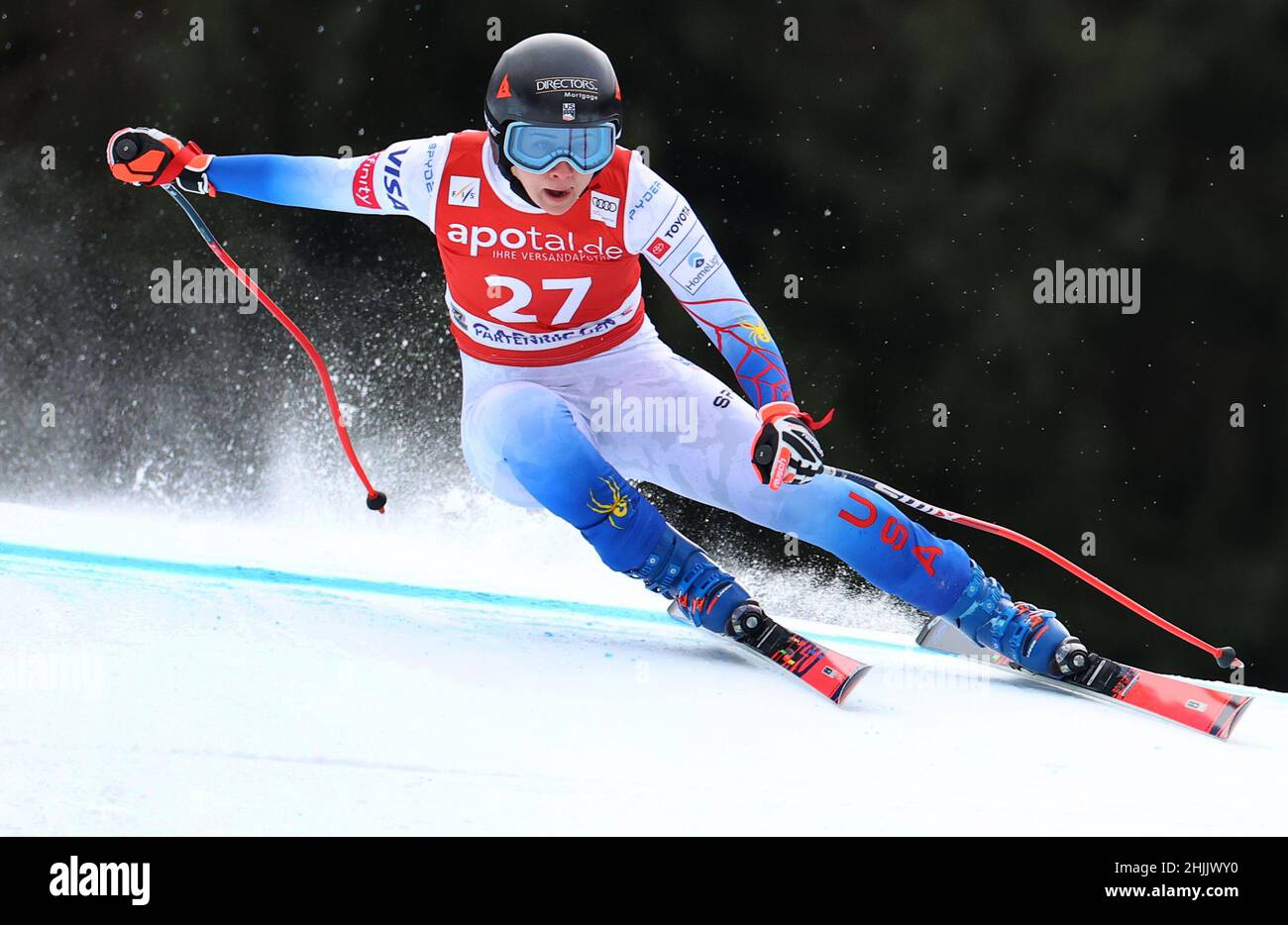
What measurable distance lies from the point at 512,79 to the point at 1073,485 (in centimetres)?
366

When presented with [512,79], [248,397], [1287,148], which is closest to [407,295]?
[248,397]

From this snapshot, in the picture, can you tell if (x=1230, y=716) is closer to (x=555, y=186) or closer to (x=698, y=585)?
(x=698, y=585)

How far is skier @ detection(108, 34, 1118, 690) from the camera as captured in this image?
111 inches

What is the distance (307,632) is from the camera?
2.83 m

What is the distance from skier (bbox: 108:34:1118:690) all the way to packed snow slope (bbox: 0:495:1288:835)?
0.25m

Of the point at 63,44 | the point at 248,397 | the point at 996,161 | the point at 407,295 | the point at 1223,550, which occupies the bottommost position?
the point at 1223,550

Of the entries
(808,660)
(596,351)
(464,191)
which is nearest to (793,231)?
(596,351)

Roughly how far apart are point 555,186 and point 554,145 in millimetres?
101

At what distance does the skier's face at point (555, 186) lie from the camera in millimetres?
2850

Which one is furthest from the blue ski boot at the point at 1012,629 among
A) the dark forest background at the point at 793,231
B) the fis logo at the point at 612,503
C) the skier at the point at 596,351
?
the dark forest background at the point at 793,231

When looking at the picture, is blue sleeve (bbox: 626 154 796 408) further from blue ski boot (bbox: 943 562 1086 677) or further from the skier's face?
blue ski boot (bbox: 943 562 1086 677)

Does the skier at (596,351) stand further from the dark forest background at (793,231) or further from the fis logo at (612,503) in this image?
the dark forest background at (793,231)

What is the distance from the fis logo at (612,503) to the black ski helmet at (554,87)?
2.34 feet

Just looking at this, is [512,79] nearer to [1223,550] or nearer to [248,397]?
[248,397]
